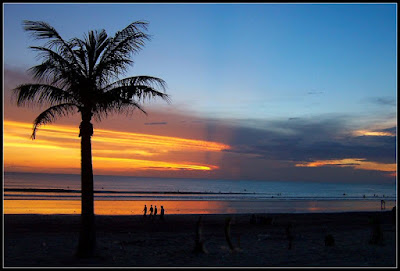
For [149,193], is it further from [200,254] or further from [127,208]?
[200,254]

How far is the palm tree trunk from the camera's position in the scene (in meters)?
14.6

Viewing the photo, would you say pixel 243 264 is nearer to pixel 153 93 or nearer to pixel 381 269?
pixel 381 269

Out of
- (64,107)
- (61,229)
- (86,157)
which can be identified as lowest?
(61,229)

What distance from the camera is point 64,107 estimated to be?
14984mm

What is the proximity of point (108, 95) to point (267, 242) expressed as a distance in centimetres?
1133

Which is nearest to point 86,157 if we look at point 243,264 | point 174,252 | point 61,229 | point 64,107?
point 64,107

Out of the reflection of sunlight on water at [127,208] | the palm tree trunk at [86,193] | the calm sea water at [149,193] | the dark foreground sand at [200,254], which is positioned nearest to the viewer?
the palm tree trunk at [86,193]

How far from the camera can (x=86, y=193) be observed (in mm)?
14625

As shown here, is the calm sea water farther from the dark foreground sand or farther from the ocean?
the dark foreground sand

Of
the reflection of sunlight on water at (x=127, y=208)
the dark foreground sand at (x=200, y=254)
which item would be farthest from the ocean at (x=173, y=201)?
the dark foreground sand at (x=200, y=254)

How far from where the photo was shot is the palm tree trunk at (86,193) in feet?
48.0

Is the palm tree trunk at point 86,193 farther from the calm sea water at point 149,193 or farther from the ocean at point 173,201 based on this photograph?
the calm sea water at point 149,193

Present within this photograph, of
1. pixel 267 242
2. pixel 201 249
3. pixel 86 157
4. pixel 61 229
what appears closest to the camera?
pixel 86 157

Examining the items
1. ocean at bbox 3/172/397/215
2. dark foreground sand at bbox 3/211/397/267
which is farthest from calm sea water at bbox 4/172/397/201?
dark foreground sand at bbox 3/211/397/267
